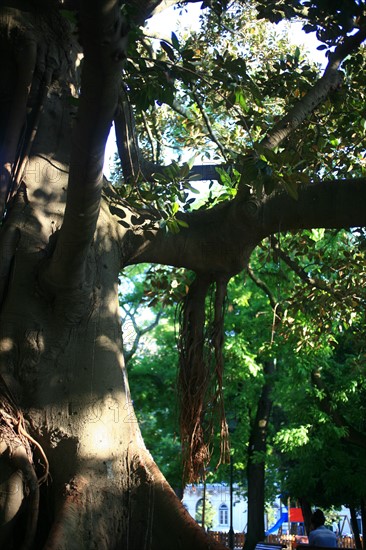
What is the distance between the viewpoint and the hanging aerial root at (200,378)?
18.2ft

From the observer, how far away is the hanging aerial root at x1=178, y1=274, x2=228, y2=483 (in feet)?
18.2

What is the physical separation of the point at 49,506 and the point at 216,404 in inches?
76.3

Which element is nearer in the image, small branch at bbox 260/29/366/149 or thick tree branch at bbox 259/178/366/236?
thick tree branch at bbox 259/178/366/236

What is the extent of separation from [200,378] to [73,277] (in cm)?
198

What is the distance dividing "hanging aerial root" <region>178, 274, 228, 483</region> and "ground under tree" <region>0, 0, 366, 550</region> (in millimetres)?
271

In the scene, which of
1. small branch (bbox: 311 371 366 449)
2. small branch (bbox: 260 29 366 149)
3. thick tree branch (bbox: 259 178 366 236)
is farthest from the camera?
small branch (bbox: 311 371 366 449)

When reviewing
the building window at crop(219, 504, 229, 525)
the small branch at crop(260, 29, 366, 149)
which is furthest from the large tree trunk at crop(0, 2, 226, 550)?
the building window at crop(219, 504, 229, 525)

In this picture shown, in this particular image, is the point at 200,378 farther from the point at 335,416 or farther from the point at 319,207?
the point at 335,416

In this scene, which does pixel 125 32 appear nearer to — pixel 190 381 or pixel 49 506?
pixel 49 506

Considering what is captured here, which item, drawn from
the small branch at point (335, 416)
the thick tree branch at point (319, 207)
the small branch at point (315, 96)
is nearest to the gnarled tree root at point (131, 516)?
the thick tree branch at point (319, 207)

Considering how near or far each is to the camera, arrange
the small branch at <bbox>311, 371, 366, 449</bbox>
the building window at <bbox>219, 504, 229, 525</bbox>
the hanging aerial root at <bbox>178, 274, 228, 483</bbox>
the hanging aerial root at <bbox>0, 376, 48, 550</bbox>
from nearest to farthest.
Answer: the hanging aerial root at <bbox>0, 376, 48, 550</bbox> < the hanging aerial root at <bbox>178, 274, 228, 483</bbox> < the small branch at <bbox>311, 371, 366, 449</bbox> < the building window at <bbox>219, 504, 229, 525</bbox>

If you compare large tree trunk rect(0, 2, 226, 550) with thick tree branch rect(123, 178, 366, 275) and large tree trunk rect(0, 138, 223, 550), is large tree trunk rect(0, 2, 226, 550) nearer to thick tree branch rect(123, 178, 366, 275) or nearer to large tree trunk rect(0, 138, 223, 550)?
large tree trunk rect(0, 138, 223, 550)

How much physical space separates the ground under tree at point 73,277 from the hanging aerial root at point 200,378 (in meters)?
0.27

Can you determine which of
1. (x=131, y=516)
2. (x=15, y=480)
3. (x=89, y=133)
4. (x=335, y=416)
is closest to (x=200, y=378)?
(x=131, y=516)
